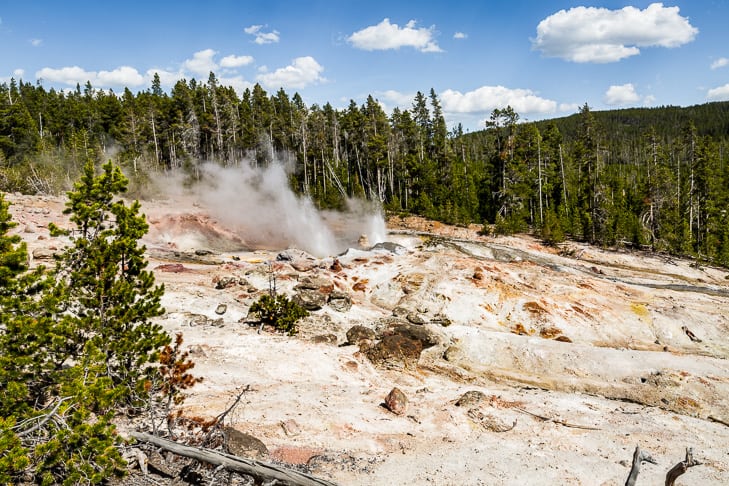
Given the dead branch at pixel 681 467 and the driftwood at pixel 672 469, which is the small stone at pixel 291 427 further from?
the dead branch at pixel 681 467

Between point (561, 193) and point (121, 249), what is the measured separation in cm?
5570

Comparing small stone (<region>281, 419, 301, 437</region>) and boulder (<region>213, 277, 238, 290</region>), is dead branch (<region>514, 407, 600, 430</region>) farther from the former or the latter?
boulder (<region>213, 277, 238, 290</region>)

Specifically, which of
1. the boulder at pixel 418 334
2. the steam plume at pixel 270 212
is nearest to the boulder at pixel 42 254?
the steam plume at pixel 270 212

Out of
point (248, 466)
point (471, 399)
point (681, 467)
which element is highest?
point (681, 467)

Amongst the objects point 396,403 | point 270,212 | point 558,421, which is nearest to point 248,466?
point 396,403

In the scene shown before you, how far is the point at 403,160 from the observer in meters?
62.0

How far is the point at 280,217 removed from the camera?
4553cm

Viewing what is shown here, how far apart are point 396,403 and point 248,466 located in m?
6.36

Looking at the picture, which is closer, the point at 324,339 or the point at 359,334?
the point at 324,339

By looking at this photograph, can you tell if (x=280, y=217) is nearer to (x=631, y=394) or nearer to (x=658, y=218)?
(x=631, y=394)

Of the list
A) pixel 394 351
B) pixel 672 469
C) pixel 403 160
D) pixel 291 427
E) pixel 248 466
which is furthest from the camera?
pixel 403 160

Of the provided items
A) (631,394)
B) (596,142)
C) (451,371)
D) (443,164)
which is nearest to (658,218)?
(596,142)

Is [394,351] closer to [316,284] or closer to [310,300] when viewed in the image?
[310,300]

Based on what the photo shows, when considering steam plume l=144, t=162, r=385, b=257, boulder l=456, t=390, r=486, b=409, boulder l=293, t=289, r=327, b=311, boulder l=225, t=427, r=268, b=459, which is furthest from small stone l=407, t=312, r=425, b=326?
steam plume l=144, t=162, r=385, b=257
